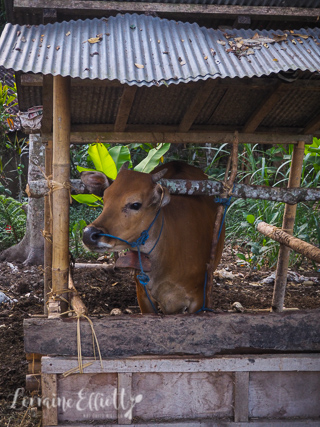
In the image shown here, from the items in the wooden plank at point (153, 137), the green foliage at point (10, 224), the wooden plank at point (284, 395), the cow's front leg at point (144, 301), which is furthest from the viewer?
the green foliage at point (10, 224)

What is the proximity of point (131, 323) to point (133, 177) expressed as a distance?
3.84 feet

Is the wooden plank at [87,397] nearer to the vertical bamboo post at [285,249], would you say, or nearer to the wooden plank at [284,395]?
the wooden plank at [284,395]

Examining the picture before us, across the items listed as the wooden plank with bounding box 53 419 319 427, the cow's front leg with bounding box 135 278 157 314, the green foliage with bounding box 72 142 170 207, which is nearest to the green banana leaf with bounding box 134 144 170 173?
the green foliage with bounding box 72 142 170 207

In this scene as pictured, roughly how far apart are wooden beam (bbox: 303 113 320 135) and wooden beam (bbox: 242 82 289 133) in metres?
0.48

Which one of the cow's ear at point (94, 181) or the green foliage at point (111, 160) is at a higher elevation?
the green foliage at point (111, 160)

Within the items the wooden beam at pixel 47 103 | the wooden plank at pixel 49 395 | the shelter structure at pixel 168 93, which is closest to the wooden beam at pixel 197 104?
the shelter structure at pixel 168 93

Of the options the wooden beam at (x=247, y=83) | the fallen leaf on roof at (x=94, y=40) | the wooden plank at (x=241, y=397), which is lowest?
the wooden plank at (x=241, y=397)

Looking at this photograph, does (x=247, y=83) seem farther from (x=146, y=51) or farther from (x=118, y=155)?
(x=118, y=155)

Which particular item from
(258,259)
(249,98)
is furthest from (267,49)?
(258,259)

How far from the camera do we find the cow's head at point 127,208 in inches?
126

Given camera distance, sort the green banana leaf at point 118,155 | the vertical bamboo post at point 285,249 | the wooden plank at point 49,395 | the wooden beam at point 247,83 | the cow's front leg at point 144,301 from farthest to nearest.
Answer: the green banana leaf at point 118,155 → the vertical bamboo post at point 285,249 → the cow's front leg at point 144,301 → the wooden beam at point 247,83 → the wooden plank at point 49,395

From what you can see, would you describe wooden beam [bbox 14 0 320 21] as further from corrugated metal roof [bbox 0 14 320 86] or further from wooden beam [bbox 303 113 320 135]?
wooden beam [bbox 303 113 320 135]

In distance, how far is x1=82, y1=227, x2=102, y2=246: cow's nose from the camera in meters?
3.05

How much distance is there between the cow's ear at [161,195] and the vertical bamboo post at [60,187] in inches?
24.3
